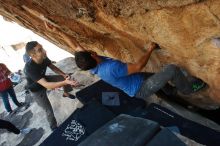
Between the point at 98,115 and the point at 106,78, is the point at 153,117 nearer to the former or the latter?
the point at 98,115

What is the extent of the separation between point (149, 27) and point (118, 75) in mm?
1011

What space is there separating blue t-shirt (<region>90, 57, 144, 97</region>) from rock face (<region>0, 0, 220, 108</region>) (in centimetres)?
51

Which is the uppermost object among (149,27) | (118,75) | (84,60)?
(149,27)

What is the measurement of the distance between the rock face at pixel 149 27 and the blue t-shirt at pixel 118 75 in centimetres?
51

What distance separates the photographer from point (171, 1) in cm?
332

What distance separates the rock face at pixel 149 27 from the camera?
11.6ft

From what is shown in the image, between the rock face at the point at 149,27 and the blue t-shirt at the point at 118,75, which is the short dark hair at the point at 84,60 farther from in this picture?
the rock face at the point at 149,27

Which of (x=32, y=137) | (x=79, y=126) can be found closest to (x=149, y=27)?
(x=79, y=126)

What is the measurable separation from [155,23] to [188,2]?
0.75 metres

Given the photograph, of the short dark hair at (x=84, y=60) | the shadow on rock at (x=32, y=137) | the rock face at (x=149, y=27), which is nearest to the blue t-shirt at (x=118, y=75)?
the short dark hair at (x=84, y=60)

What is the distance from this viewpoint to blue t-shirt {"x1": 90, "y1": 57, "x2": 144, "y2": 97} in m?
4.78

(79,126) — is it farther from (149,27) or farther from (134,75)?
(149,27)

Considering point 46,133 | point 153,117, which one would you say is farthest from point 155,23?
point 46,133

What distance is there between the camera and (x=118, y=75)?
15.9 feet
